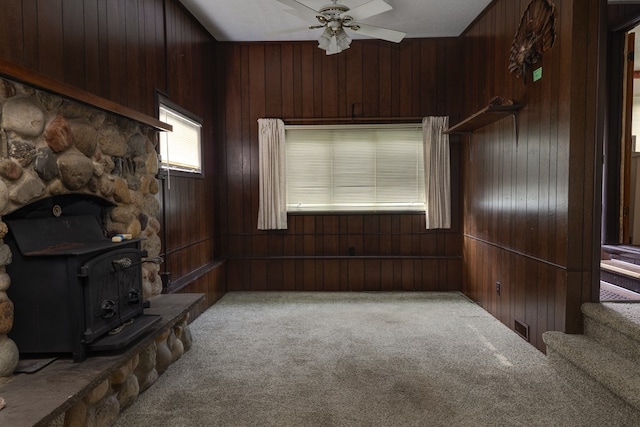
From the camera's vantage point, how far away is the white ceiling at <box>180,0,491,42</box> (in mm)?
3977

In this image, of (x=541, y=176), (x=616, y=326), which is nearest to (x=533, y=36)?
(x=541, y=176)

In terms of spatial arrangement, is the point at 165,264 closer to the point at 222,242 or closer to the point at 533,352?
the point at 222,242

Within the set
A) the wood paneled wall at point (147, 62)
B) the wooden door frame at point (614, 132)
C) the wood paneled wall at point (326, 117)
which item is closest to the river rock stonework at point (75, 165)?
the wood paneled wall at point (147, 62)

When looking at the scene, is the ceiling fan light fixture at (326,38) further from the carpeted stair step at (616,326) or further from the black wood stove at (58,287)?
the carpeted stair step at (616,326)

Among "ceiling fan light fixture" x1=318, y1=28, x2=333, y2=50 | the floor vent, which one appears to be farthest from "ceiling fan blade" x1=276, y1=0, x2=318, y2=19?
the floor vent

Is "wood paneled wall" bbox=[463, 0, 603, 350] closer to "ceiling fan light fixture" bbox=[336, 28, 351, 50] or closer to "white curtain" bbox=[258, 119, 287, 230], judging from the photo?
"ceiling fan light fixture" bbox=[336, 28, 351, 50]

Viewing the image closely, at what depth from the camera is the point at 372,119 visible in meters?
5.00

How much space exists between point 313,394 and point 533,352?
1.72 meters

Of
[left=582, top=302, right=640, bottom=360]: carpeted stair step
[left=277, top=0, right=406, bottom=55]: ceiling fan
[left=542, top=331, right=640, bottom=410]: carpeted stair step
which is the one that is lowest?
[left=542, top=331, right=640, bottom=410]: carpeted stair step

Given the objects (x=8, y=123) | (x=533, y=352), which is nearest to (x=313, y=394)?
(x=533, y=352)

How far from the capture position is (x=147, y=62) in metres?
3.25

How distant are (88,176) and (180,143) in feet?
5.71

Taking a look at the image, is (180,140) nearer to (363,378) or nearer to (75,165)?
(75,165)

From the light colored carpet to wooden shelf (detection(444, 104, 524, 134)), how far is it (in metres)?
1.88
